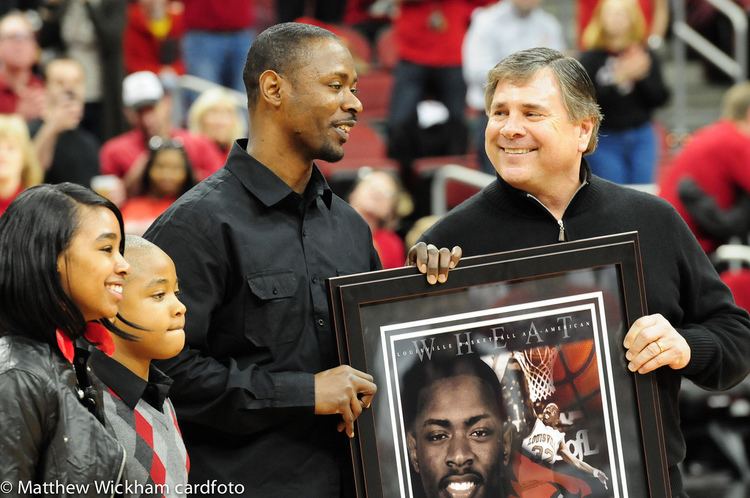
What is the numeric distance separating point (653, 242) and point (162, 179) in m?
4.44

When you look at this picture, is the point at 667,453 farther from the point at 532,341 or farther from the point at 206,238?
the point at 206,238

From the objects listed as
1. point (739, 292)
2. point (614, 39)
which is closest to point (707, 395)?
point (739, 292)

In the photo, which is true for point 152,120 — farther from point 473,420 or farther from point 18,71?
point 473,420

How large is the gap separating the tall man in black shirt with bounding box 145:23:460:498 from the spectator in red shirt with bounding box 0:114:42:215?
11.9 ft

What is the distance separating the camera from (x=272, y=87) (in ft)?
11.3

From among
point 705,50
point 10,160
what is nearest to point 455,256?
point 10,160

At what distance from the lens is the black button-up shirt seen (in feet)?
10.5

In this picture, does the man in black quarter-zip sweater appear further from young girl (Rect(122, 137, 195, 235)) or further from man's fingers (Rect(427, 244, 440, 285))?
young girl (Rect(122, 137, 195, 235))

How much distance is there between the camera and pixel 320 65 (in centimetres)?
340

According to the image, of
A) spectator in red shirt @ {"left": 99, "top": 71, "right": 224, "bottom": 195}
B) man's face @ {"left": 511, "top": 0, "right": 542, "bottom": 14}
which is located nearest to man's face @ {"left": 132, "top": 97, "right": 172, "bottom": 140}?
spectator in red shirt @ {"left": 99, "top": 71, "right": 224, "bottom": 195}

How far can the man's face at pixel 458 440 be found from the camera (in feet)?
10.6

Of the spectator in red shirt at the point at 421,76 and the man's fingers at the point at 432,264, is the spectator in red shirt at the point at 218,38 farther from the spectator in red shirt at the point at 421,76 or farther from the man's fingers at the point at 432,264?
the man's fingers at the point at 432,264

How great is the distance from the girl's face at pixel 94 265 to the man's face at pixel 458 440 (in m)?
0.82

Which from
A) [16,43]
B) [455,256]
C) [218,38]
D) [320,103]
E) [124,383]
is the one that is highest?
[218,38]
